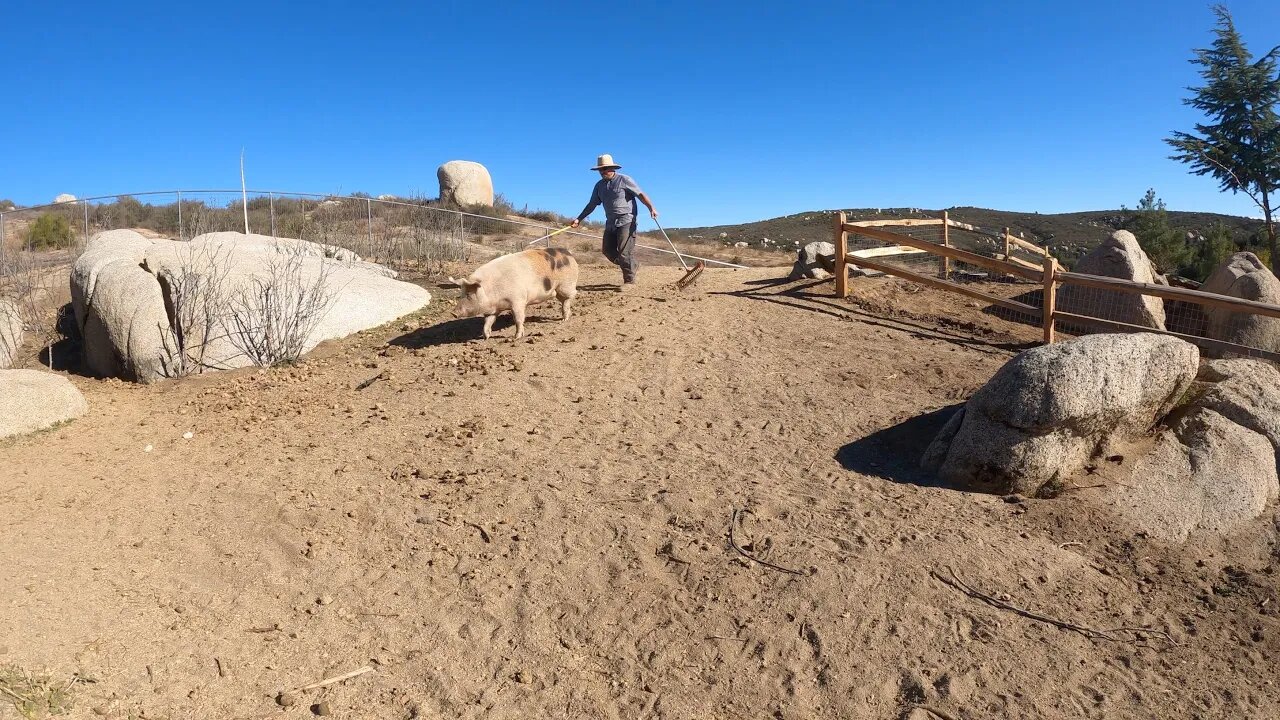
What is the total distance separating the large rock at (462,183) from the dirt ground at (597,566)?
2122 cm

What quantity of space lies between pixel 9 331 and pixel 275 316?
4.64 m

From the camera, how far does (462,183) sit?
2825 cm

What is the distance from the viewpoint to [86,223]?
1730 cm

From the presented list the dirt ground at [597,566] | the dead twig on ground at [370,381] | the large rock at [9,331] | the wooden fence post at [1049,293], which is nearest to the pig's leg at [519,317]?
the dirt ground at [597,566]

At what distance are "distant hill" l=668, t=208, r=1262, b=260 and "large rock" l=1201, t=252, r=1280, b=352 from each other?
18712mm

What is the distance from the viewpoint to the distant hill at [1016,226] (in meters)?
32.7

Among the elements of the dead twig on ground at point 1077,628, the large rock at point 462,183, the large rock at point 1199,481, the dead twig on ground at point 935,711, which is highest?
the large rock at point 462,183

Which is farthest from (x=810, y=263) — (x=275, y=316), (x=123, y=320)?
(x=123, y=320)

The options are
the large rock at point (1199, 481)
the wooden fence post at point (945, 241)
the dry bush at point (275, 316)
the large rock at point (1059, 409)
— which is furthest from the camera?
the wooden fence post at point (945, 241)

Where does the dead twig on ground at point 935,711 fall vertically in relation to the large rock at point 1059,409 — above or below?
below

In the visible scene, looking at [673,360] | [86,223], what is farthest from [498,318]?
[86,223]

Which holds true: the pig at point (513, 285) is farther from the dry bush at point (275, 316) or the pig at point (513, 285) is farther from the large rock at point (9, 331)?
the large rock at point (9, 331)

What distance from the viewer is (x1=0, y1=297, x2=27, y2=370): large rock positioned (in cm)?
1076

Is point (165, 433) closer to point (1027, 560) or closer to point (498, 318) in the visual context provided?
point (498, 318)
